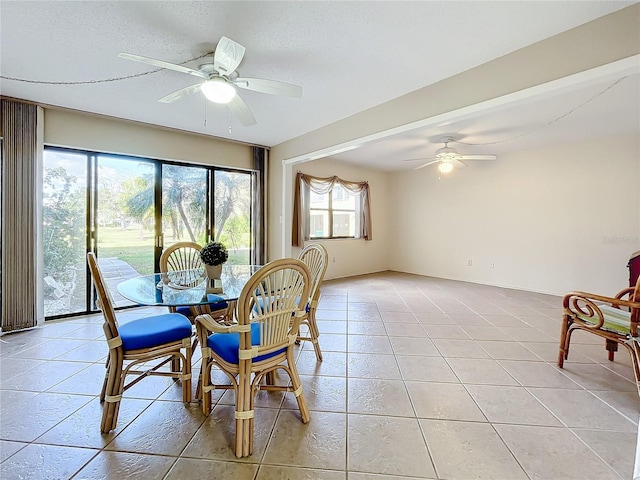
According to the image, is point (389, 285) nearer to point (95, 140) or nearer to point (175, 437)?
point (175, 437)

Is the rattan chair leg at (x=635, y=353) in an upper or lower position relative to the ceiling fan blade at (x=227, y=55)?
lower

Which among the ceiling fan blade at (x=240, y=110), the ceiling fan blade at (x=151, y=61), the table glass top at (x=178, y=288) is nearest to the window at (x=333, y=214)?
the ceiling fan blade at (x=240, y=110)

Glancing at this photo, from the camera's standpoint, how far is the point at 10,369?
2.41 metres

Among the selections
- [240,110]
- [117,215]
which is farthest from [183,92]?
[117,215]

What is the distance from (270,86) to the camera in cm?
227

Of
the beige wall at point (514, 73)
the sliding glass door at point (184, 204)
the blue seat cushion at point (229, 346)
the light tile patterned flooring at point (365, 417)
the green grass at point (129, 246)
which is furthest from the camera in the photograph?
the sliding glass door at point (184, 204)

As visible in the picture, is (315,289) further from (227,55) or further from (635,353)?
(635,353)

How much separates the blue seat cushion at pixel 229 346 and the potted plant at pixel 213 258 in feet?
2.19

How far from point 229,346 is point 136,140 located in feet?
11.7

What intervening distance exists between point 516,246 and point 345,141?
3.88 m

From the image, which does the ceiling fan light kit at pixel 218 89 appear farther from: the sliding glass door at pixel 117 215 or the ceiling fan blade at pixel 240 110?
the sliding glass door at pixel 117 215

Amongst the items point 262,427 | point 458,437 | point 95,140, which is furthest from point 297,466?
point 95,140

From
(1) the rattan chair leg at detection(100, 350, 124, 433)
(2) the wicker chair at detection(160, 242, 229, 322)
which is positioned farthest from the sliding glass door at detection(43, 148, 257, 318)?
(1) the rattan chair leg at detection(100, 350, 124, 433)

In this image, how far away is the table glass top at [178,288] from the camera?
6.12 feet
